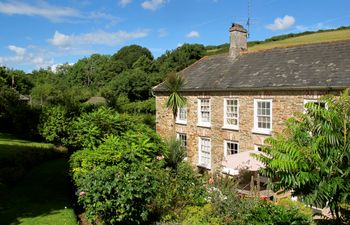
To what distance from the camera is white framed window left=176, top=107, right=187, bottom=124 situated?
23.7m

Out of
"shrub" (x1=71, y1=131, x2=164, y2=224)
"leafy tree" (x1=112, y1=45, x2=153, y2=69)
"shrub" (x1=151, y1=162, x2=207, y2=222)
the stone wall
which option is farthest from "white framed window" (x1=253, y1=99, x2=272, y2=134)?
"leafy tree" (x1=112, y1=45, x2=153, y2=69)

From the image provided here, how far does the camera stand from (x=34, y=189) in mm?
13406

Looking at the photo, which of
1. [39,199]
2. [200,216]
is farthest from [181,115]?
[200,216]

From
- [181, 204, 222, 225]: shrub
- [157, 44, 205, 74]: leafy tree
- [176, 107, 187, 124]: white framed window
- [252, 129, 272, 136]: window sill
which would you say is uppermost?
[157, 44, 205, 74]: leafy tree

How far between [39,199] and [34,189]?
1.41m

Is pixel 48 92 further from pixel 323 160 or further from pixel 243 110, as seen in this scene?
pixel 323 160

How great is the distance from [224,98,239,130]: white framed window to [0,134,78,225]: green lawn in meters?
10.1

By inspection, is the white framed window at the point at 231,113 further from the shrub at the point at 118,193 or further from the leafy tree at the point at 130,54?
the leafy tree at the point at 130,54

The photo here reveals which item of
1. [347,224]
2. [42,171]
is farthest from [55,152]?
[347,224]

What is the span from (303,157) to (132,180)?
15.7 ft

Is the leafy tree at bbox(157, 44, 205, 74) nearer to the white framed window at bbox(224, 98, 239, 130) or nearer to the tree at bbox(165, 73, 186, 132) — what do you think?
the tree at bbox(165, 73, 186, 132)

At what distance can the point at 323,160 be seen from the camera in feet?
20.4

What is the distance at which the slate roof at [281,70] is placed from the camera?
16172mm

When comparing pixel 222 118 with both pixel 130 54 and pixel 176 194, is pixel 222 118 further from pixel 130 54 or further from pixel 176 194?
pixel 130 54
